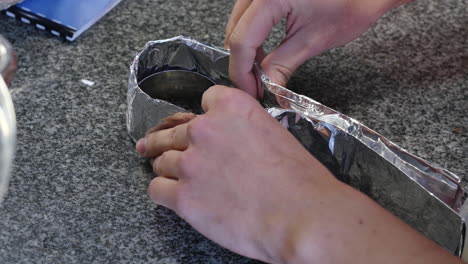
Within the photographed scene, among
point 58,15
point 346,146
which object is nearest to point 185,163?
point 346,146

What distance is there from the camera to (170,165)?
49 cm

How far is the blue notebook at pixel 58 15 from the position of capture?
0.67m

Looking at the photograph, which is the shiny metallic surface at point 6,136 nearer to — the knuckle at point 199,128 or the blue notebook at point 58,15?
the knuckle at point 199,128

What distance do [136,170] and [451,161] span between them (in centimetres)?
32

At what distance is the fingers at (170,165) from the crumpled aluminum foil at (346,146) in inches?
2.0

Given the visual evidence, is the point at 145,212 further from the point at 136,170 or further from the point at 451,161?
the point at 451,161

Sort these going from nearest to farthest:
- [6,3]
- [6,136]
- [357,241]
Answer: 1. [6,136]
2. [357,241]
3. [6,3]

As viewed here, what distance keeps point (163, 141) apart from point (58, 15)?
259mm

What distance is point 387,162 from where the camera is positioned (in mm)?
499

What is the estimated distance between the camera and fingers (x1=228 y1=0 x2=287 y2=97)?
56cm

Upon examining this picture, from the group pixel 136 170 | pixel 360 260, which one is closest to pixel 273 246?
pixel 360 260

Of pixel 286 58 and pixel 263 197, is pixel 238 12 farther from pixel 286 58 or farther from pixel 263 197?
pixel 263 197

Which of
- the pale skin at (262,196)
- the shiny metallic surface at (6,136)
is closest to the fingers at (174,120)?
the pale skin at (262,196)

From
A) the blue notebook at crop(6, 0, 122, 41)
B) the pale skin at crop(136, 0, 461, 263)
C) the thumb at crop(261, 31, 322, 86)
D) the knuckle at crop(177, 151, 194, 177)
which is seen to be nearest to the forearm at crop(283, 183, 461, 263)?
the pale skin at crop(136, 0, 461, 263)
